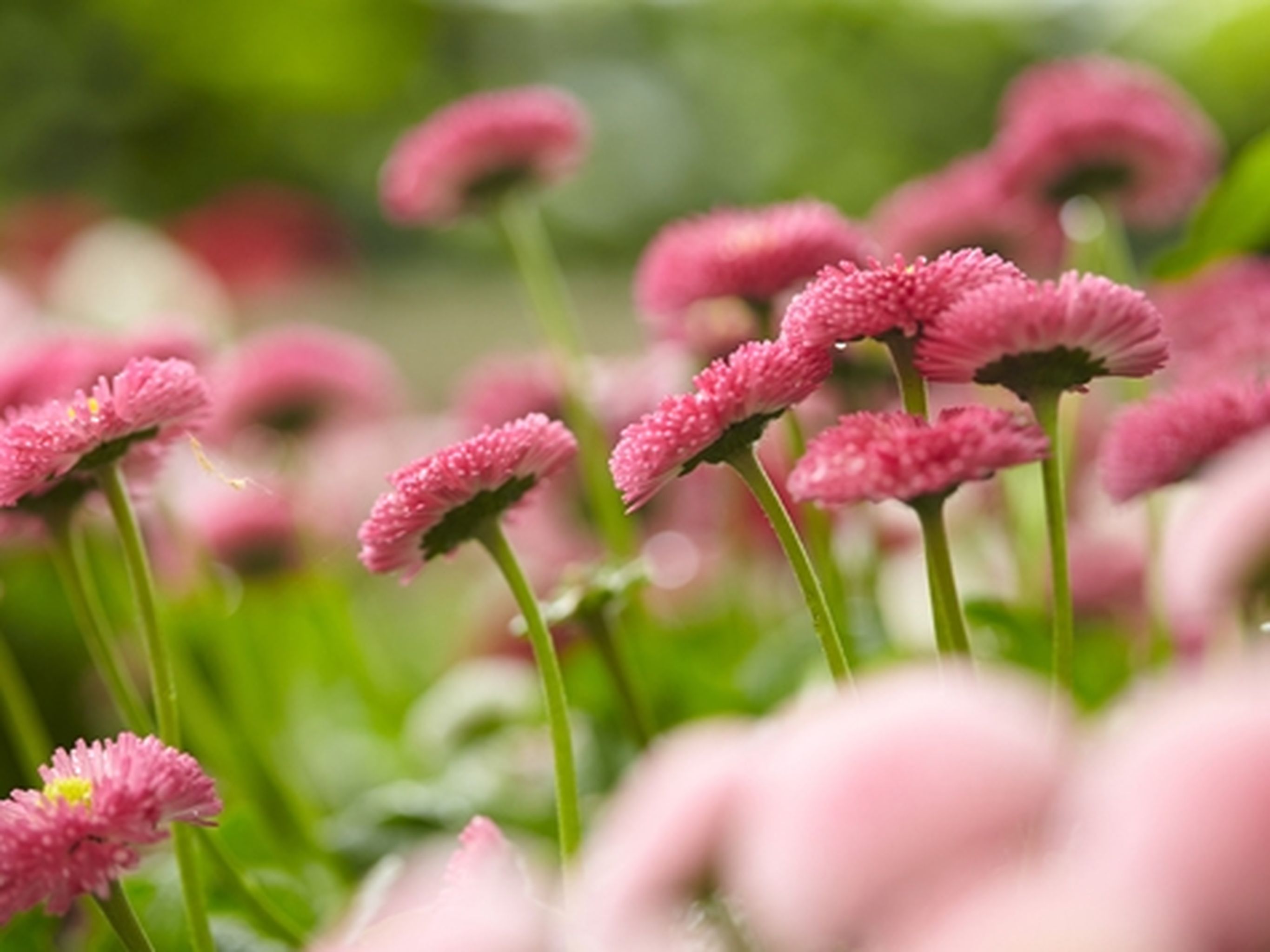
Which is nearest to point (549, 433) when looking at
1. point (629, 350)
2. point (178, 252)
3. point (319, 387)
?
point (319, 387)

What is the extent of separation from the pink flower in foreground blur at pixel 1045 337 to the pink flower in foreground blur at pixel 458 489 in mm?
89

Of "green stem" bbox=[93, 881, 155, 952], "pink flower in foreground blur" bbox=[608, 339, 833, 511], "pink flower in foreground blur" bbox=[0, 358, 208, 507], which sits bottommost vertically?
"green stem" bbox=[93, 881, 155, 952]

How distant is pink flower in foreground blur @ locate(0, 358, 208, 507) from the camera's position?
1.03 ft

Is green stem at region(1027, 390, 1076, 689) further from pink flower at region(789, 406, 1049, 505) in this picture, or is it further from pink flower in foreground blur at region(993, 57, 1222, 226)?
pink flower in foreground blur at region(993, 57, 1222, 226)

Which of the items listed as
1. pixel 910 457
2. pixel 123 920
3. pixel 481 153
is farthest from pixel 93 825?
pixel 481 153

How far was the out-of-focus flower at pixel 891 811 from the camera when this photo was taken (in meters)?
0.15

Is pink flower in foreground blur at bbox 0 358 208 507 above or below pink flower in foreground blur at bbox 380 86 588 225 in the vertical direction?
below

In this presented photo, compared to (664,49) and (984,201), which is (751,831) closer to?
(984,201)

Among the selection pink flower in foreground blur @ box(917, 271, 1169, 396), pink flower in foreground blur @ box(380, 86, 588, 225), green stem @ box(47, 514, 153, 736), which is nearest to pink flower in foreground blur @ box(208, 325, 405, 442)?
pink flower in foreground blur @ box(380, 86, 588, 225)

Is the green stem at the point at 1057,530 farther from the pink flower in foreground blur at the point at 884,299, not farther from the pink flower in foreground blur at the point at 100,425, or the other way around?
the pink flower in foreground blur at the point at 100,425

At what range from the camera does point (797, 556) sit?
285 mm

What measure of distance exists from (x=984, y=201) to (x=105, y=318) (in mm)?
831

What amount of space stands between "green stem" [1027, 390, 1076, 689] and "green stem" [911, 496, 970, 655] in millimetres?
25

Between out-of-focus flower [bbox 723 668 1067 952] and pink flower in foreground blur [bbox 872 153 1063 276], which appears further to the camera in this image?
pink flower in foreground blur [bbox 872 153 1063 276]
